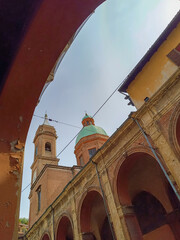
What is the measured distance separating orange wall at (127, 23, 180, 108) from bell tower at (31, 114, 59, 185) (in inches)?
670

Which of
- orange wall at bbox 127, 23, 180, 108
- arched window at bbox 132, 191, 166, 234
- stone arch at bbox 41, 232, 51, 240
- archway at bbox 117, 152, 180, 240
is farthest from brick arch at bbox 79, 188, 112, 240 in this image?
orange wall at bbox 127, 23, 180, 108

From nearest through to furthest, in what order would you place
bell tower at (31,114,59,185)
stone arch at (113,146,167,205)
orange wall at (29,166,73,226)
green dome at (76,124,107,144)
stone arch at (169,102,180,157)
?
1. stone arch at (169,102,180,157)
2. stone arch at (113,146,167,205)
3. orange wall at (29,166,73,226)
4. bell tower at (31,114,59,185)
5. green dome at (76,124,107,144)

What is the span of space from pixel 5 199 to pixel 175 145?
694cm

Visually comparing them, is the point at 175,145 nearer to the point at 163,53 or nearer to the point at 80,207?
the point at 163,53

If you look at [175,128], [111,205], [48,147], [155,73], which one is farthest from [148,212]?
[48,147]

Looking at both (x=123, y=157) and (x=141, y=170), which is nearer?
(x=123, y=157)

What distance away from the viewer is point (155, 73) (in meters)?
9.17

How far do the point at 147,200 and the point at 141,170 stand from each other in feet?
7.76

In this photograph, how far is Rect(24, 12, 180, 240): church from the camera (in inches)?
294

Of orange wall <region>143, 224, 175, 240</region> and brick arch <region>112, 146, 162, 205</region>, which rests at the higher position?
brick arch <region>112, 146, 162, 205</region>

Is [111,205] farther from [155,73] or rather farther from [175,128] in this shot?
[155,73]

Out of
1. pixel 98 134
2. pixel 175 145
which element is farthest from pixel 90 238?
pixel 98 134

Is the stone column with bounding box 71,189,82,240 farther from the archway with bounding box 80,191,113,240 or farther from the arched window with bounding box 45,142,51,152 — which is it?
the arched window with bounding box 45,142,51,152

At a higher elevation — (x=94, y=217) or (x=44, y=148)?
(x=44, y=148)
